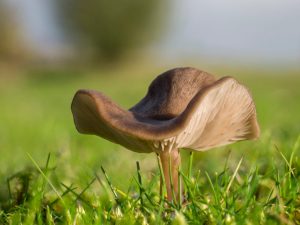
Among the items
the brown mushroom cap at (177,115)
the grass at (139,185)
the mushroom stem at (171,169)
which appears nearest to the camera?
the brown mushroom cap at (177,115)

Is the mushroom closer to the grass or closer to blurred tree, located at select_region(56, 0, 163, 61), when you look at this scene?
the grass

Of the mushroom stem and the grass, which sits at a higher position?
the mushroom stem

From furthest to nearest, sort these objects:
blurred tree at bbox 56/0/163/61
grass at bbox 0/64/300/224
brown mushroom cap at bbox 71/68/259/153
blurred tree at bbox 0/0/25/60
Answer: blurred tree at bbox 56/0/163/61 → blurred tree at bbox 0/0/25/60 → grass at bbox 0/64/300/224 → brown mushroom cap at bbox 71/68/259/153

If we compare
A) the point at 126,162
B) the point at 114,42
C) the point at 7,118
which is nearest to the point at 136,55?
the point at 114,42

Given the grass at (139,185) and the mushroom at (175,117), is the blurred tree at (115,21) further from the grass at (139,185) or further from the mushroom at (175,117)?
the mushroom at (175,117)

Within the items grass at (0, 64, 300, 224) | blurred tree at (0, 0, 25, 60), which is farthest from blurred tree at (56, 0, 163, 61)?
grass at (0, 64, 300, 224)

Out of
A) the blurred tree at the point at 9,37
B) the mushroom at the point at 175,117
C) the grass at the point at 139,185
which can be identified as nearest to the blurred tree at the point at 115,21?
the blurred tree at the point at 9,37

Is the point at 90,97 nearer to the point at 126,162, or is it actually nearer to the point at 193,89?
the point at 193,89
